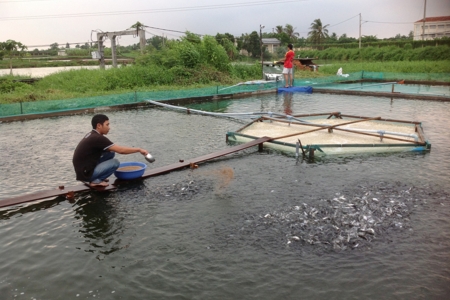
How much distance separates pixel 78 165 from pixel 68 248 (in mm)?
1841

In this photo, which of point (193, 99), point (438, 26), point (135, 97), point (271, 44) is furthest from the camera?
point (271, 44)

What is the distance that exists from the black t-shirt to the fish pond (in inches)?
16.4

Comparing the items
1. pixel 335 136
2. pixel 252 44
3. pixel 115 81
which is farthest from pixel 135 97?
pixel 252 44

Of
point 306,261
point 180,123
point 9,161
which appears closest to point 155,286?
point 306,261

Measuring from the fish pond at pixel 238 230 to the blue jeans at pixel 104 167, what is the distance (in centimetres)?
27

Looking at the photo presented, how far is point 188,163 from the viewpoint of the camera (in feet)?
25.4

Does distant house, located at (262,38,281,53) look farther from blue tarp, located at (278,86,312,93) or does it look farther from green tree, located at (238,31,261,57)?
blue tarp, located at (278,86,312,93)

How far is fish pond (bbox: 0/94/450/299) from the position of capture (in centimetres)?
407

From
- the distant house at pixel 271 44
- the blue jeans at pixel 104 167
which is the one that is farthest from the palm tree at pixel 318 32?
the blue jeans at pixel 104 167

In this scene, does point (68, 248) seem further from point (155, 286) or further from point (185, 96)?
point (185, 96)

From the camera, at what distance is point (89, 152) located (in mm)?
6285

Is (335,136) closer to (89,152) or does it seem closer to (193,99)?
(89,152)

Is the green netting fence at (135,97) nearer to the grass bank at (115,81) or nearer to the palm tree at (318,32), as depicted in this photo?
the grass bank at (115,81)

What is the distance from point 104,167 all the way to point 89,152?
353 millimetres
